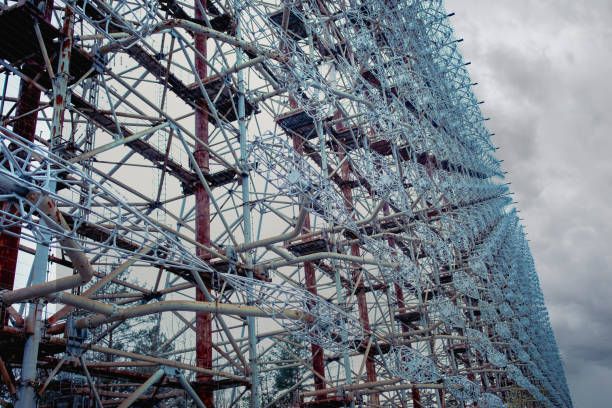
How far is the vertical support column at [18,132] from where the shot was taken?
40.9ft

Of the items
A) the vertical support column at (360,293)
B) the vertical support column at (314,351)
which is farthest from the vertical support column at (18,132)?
the vertical support column at (360,293)

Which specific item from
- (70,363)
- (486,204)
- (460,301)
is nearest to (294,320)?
(70,363)

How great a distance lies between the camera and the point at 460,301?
37.1 m

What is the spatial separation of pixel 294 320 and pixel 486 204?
32697 mm

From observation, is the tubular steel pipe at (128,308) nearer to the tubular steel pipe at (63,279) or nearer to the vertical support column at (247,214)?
the tubular steel pipe at (63,279)

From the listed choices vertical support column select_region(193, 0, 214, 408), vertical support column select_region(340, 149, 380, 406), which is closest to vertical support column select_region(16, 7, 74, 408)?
vertical support column select_region(193, 0, 214, 408)

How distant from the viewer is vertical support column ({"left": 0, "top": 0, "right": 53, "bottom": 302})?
12.5m

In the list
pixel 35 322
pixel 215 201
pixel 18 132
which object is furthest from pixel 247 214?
pixel 35 322

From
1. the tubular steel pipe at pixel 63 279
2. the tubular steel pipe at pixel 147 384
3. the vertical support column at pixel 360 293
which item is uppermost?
the vertical support column at pixel 360 293

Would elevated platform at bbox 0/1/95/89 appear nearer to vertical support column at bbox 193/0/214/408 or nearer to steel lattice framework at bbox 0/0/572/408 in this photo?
steel lattice framework at bbox 0/0/572/408

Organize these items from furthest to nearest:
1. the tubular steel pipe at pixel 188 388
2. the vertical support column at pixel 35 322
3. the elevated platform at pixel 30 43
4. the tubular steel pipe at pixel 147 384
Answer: the tubular steel pipe at pixel 188 388
the tubular steel pipe at pixel 147 384
the elevated platform at pixel 30 43
the vertical support column at pixel 35 322

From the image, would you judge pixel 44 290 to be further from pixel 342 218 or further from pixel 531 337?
pixel 531 337

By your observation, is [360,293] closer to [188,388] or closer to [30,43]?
[188,388]

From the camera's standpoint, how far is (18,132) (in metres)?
13.1
